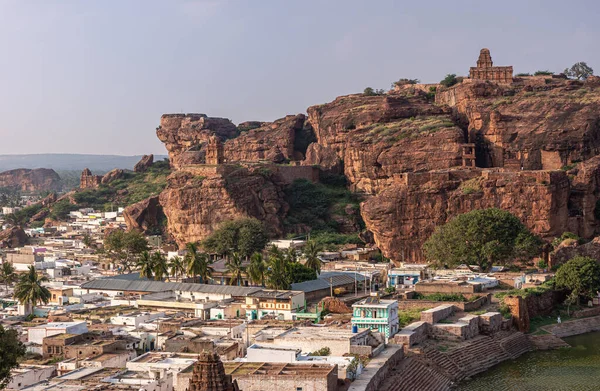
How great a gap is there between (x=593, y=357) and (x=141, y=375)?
2506 centimetres

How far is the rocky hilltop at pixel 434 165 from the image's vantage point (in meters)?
76.6

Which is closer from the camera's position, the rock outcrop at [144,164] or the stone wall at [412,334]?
the stone wall at [412,334]

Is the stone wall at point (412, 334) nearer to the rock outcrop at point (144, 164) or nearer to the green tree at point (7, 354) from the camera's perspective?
the green tree at point (7, 354)

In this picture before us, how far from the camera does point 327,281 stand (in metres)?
64.6

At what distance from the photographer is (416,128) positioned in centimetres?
8812

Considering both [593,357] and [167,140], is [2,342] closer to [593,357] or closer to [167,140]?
[593,357]

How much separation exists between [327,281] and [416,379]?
22089 millimetres

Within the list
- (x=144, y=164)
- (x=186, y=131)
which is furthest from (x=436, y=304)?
(x=144, y=164)

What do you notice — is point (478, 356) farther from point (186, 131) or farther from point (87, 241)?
point (186, 131)

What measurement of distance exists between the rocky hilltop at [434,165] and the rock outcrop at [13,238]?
2137 centimetres

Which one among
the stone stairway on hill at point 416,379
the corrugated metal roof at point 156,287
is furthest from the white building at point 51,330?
the stone stairway on hill at point 416,379

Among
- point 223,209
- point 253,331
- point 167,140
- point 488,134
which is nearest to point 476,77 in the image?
point 488,134

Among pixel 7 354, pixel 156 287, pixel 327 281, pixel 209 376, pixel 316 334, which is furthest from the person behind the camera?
pixel 327 281

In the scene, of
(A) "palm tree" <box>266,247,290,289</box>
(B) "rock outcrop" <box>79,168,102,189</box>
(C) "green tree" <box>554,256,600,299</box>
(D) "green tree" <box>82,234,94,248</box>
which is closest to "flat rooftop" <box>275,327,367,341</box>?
(A) "palm tree" <box>266,247,290,289</box>
